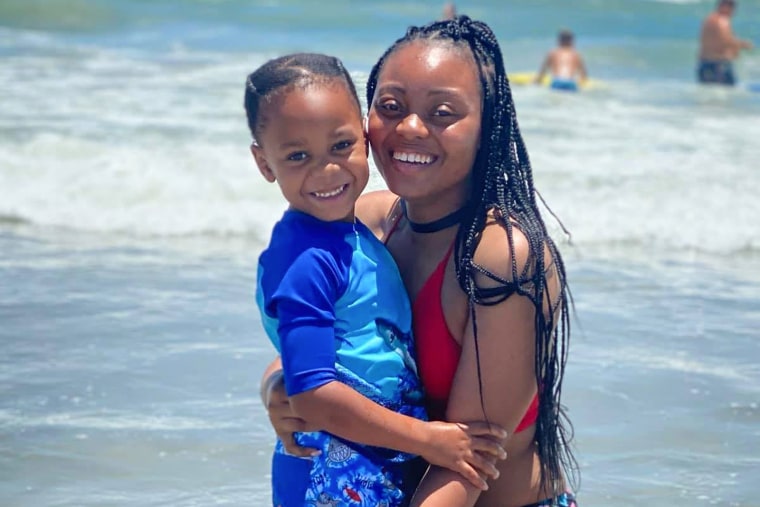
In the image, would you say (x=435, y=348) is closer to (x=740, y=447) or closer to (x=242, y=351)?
(x=740, y=447)

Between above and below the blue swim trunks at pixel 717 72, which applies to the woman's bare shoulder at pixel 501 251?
above

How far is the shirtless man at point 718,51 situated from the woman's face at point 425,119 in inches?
598

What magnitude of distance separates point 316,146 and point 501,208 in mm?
424

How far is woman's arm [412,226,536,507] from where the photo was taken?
2.39m

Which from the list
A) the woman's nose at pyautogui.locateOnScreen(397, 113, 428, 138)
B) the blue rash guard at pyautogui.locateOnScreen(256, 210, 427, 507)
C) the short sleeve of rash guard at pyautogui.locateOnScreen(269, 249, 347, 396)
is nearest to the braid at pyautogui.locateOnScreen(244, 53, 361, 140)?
the woman's nose at pyautogui.locateOnScreen(397, 113, 428, 138)

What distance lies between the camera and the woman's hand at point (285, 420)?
2367 millimetres

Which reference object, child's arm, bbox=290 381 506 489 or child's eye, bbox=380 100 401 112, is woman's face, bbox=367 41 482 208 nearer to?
child's eye, bbox=380 100 401 112

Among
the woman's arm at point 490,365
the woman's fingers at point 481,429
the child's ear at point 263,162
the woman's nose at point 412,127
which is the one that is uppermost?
the woman's nose at point 412,127

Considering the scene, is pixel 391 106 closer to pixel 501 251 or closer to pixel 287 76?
pixel 287 76

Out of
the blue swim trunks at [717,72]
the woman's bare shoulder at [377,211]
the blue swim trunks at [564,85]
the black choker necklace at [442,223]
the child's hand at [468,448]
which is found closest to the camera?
the child's hand at [468,448]

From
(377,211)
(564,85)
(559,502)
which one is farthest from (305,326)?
(564,85)

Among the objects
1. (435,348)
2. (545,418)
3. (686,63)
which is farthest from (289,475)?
(686,63)

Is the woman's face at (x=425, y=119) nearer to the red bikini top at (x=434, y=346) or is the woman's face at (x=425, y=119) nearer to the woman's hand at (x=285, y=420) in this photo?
the red bikini top at (x=434, y=346)

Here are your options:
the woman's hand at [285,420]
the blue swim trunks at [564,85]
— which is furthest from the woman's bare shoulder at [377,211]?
the blue swim trunks at [564,85]
